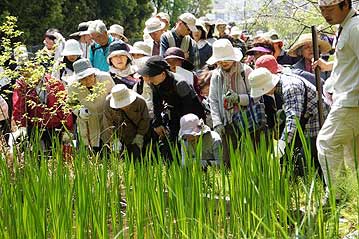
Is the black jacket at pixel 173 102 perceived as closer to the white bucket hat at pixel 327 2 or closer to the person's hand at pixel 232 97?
the person's hand at pixel 232 97

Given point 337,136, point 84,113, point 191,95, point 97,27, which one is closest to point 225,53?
point 191,95

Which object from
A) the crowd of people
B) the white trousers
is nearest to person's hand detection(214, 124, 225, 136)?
the crowd of people

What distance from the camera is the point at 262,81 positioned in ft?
16.1

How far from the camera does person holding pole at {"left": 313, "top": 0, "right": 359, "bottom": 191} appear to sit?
4.13 m

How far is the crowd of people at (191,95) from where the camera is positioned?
13.9 feet

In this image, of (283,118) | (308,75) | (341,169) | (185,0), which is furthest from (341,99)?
(185,0)

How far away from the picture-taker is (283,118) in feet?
16.5

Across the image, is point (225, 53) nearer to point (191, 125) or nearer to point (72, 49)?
point (191, 125)

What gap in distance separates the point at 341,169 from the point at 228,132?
140cm

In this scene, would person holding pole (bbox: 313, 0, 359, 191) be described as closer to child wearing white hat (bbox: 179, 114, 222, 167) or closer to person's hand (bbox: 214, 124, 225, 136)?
child wearing white hat (bbox: 179, 114, 222, 167)

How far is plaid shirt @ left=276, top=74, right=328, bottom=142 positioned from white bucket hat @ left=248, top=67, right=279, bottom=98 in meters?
0.08

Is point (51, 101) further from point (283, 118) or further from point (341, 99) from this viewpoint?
point (341, 99)

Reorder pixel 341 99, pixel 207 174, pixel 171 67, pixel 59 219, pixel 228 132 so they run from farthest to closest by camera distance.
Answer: pixel 171 67, pixel 228 132, pixel 341 99, pixel 207 174, pixel 59 219

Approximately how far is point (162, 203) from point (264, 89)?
6.28 feet
